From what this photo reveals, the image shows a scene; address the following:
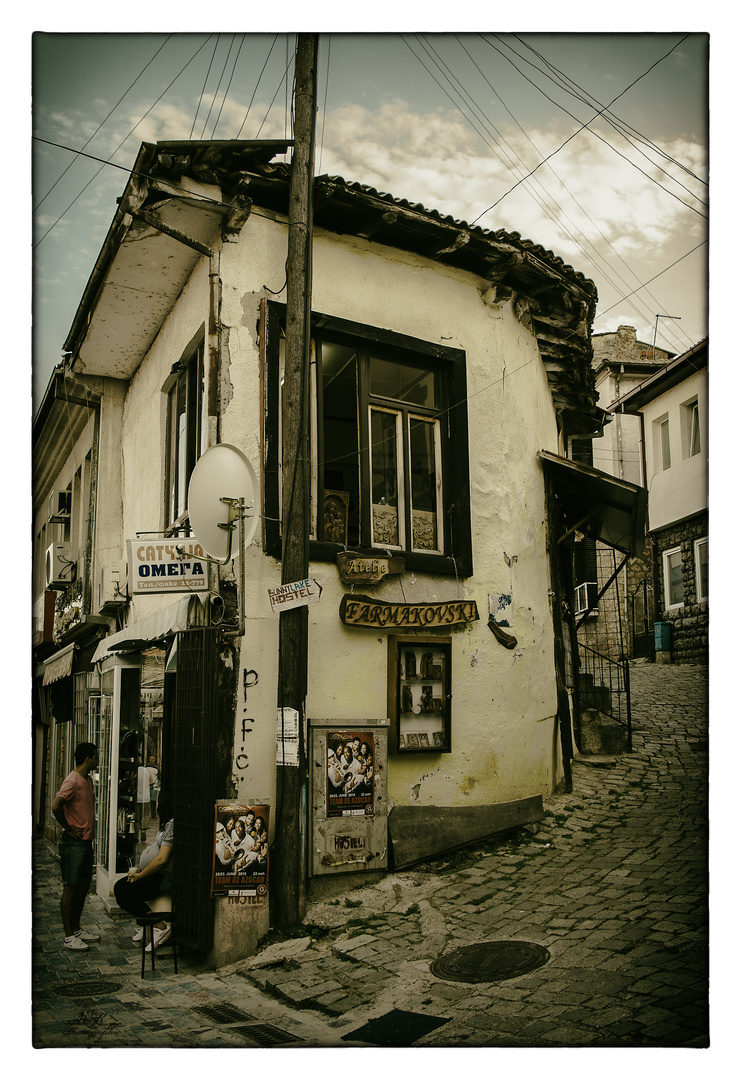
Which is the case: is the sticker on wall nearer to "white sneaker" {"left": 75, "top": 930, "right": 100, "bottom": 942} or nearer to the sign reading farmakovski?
the sign reading farmakovski

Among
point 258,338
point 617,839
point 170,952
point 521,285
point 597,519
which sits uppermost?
point 521,285

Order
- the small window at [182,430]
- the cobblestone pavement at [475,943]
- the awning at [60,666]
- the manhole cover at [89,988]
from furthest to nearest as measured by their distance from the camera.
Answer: the awning at [60,666] < the small window at [182,430] < the manhole cover at [89,988] < the cobblestone pavement at [475,943]

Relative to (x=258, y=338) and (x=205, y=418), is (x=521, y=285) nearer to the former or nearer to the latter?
(x=258, y=338)

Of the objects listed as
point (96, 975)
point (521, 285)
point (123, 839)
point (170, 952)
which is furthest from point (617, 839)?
point (521, 285)

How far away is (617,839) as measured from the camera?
610cm

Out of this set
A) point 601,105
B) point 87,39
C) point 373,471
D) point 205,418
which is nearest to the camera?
point 87,39

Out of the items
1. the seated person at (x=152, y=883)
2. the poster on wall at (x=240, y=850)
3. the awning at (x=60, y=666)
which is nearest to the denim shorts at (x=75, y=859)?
the seated person at (x=152, y=883)

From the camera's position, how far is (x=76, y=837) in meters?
6.11

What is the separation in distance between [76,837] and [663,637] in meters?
4.41

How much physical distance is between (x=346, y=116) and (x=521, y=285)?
9.11 ft

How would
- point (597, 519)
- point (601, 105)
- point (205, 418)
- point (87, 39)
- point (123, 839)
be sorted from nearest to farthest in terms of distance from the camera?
point (87, 39) → point (601, 105) → point (205, 418) → point (123, 839) → point (597, 519)

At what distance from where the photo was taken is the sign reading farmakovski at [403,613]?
6.21 metres

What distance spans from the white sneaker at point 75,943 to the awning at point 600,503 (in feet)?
16.7

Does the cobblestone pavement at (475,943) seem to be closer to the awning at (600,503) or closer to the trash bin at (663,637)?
the trash bin at (663,637)
